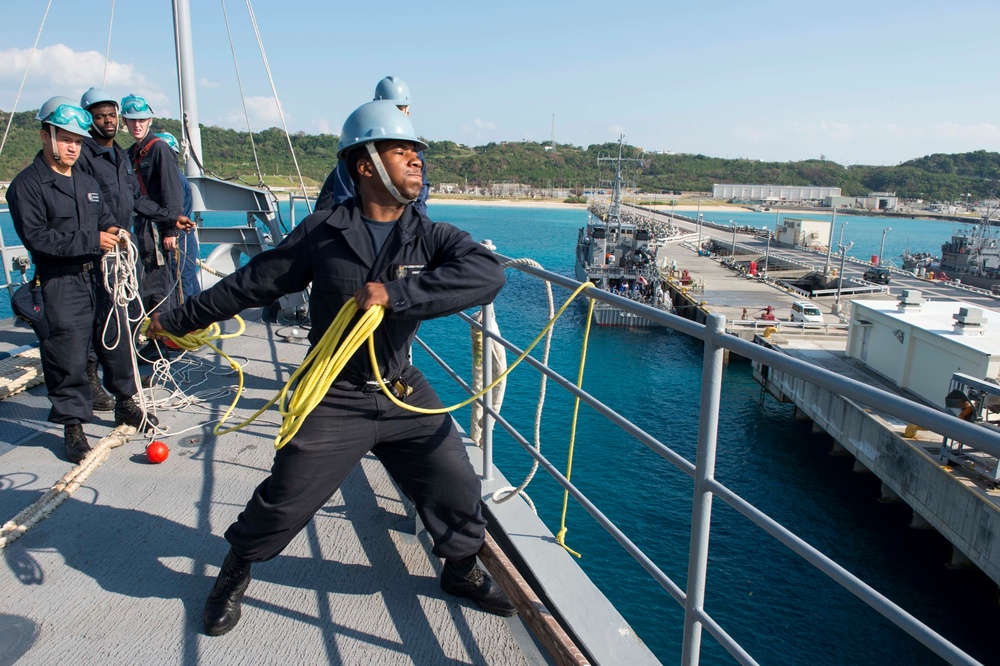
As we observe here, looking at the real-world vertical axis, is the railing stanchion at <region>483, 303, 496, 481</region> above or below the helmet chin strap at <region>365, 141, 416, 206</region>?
below

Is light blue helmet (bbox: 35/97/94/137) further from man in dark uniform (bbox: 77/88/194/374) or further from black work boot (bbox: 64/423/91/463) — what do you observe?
black work boot (bbox: 64/423/91/463)

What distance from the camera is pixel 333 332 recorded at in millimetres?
2271

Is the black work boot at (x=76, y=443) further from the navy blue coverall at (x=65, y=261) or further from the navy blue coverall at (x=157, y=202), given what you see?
the navy blue coverall at (x=157, y=202)

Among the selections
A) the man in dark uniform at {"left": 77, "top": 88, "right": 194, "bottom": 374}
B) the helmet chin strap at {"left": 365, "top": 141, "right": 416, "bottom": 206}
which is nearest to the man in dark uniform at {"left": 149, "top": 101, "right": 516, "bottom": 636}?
the helmet chin strap at {"left": 365, "top": 141, "right": 416, "bottom": 206}

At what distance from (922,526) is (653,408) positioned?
31.8 ft

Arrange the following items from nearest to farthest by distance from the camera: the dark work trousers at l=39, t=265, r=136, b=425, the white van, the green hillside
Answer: the dark work trousers at l=39, t=265, r=136, b=425
the white van
the green hillside

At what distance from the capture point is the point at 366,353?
2.40 meters

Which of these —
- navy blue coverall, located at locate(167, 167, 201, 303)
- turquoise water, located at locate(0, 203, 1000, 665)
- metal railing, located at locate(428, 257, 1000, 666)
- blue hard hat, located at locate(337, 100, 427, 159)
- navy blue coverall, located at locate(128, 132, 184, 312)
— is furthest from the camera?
turquoise water, located at locate(0, 203, 1000, 665)

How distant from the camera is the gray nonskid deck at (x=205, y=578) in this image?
241 cm

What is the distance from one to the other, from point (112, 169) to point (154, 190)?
4.19ft

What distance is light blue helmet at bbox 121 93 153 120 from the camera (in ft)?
17.4

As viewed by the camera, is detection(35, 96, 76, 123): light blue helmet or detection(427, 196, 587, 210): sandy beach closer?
detection(35, 96, 76, 123): light blue helmet

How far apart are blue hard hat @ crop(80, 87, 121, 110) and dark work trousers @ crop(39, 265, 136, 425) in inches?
55.9

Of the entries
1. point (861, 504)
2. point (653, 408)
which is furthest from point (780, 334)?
point (861, 504)
